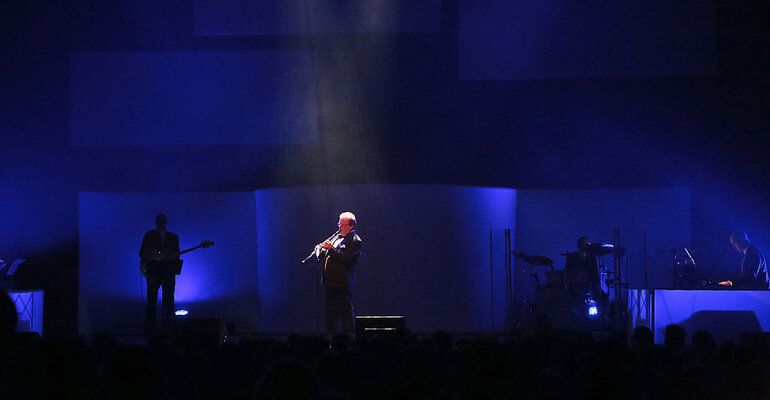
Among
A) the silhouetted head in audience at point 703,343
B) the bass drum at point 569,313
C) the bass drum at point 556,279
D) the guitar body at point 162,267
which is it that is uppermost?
the guitar body at point 162,267

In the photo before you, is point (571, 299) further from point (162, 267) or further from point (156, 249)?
point (156, 249)

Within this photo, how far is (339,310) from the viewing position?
8367 mm

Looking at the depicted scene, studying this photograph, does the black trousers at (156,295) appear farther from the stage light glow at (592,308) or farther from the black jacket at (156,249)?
the stage light glow at (592,308)

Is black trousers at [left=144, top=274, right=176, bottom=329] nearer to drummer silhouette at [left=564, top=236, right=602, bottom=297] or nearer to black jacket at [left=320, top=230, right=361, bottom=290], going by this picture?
black jacket at [left=320, top=230, right=361, bottom=290]

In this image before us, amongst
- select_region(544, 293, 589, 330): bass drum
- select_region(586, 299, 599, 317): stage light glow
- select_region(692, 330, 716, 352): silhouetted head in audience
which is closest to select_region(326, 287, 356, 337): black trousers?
select_region(544, 293, 589, 330): bass drum

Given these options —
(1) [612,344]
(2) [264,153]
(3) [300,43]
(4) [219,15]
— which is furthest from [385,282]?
(1) [612,344]

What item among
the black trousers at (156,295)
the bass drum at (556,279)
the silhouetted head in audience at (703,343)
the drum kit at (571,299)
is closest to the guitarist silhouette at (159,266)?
the black trousers at (156,295)

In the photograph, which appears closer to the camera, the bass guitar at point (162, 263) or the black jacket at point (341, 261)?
the black jacket at point (341, 261)

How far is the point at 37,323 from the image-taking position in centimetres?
955

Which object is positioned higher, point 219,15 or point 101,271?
point 219,15

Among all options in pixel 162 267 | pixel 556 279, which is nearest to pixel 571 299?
pixel 556 279

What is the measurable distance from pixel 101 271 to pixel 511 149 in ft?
17.7

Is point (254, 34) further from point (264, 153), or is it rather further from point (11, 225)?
point (11, 225)

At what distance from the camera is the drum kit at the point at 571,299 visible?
29.8ft
